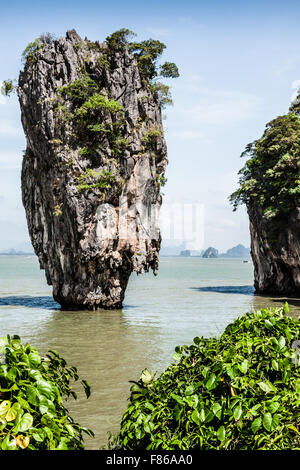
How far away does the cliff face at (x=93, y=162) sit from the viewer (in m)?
19.4

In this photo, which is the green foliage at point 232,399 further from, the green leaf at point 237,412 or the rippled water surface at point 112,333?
the rippled water surface at point 112,333

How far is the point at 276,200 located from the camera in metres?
27.6

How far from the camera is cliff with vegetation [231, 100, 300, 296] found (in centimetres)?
2666

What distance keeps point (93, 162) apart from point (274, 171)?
12664 millimetres

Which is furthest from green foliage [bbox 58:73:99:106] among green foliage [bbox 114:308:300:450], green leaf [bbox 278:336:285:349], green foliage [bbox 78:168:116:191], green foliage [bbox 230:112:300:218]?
green leaf [bbox 278:336:285:349]

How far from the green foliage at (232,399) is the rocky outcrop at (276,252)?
24.6 metres

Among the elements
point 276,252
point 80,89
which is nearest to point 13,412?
point 80,89

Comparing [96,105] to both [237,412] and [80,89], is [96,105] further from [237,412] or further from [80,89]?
[237,412]

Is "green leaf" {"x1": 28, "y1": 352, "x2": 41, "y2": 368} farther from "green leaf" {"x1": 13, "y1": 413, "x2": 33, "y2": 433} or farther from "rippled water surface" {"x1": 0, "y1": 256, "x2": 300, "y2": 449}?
"rippled water surface" {"x1": 0, "y1": 256, "x2": 300, "y2": 449}

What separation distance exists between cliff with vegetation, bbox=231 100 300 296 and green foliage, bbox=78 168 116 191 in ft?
37.6

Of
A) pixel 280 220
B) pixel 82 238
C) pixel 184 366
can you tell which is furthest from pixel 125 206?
Answer: pixel 184 366
